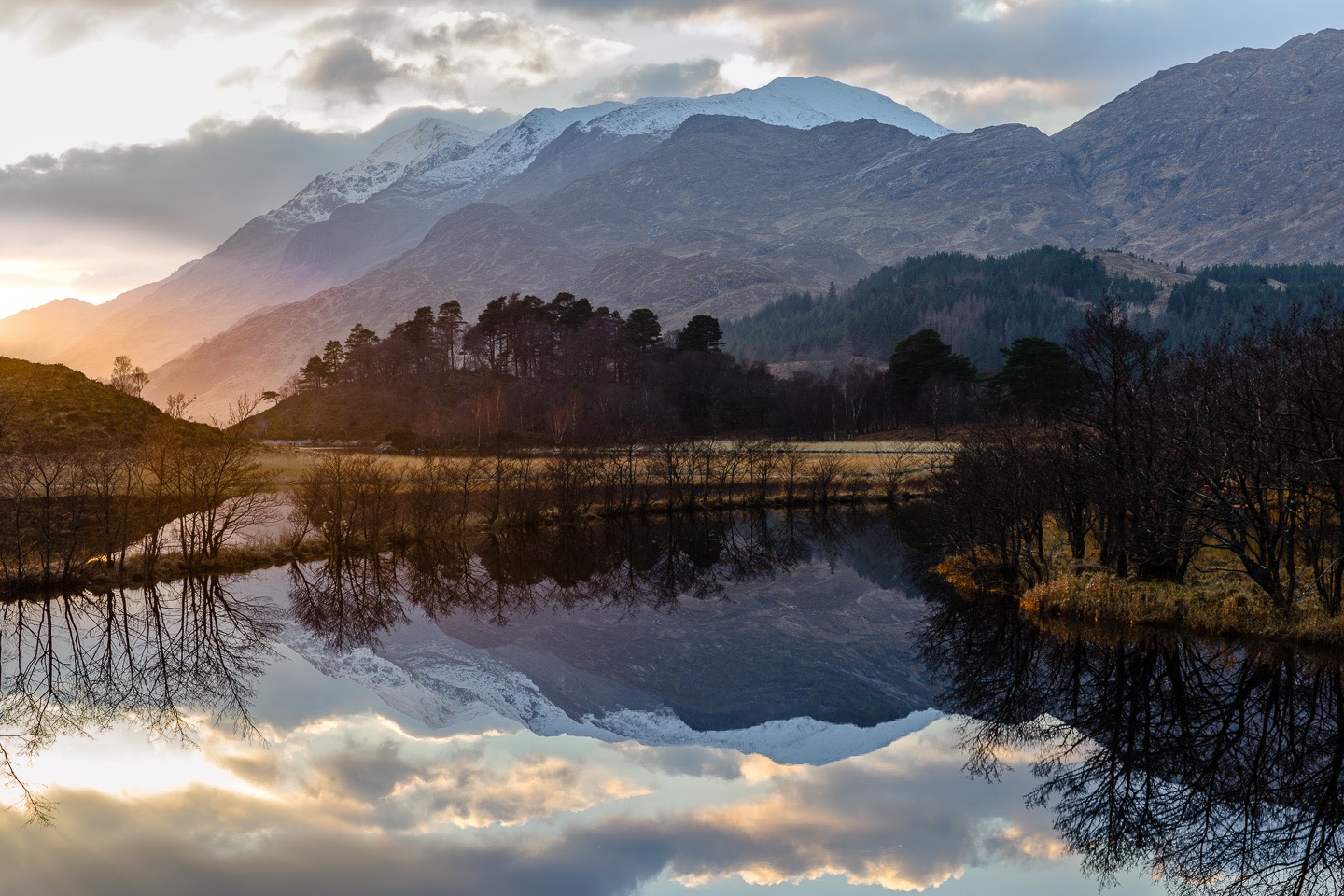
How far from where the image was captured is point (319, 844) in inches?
525

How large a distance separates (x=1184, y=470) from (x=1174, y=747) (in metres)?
9.18

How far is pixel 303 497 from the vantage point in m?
41.3

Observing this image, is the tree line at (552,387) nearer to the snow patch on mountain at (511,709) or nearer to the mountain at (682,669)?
the mountain at (682,669)

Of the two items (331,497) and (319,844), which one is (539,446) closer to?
(331,497)

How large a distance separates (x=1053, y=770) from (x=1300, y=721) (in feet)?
15.8

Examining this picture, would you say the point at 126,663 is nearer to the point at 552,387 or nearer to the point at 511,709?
the point at 511,709

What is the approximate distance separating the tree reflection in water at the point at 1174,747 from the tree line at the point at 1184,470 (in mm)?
3115

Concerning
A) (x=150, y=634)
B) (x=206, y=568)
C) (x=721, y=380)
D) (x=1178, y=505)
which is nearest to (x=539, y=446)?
(x=721, y=380)

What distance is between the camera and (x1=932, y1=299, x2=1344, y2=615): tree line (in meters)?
20.8

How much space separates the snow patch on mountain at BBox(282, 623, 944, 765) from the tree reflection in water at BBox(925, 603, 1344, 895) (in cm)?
225

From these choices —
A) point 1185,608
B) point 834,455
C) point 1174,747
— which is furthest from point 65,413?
point 1174,747

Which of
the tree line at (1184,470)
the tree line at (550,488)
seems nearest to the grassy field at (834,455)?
the tree line at (550,488)

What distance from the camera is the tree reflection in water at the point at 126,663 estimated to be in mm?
18469

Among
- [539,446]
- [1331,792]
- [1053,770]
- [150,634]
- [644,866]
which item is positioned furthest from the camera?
[539,446]
